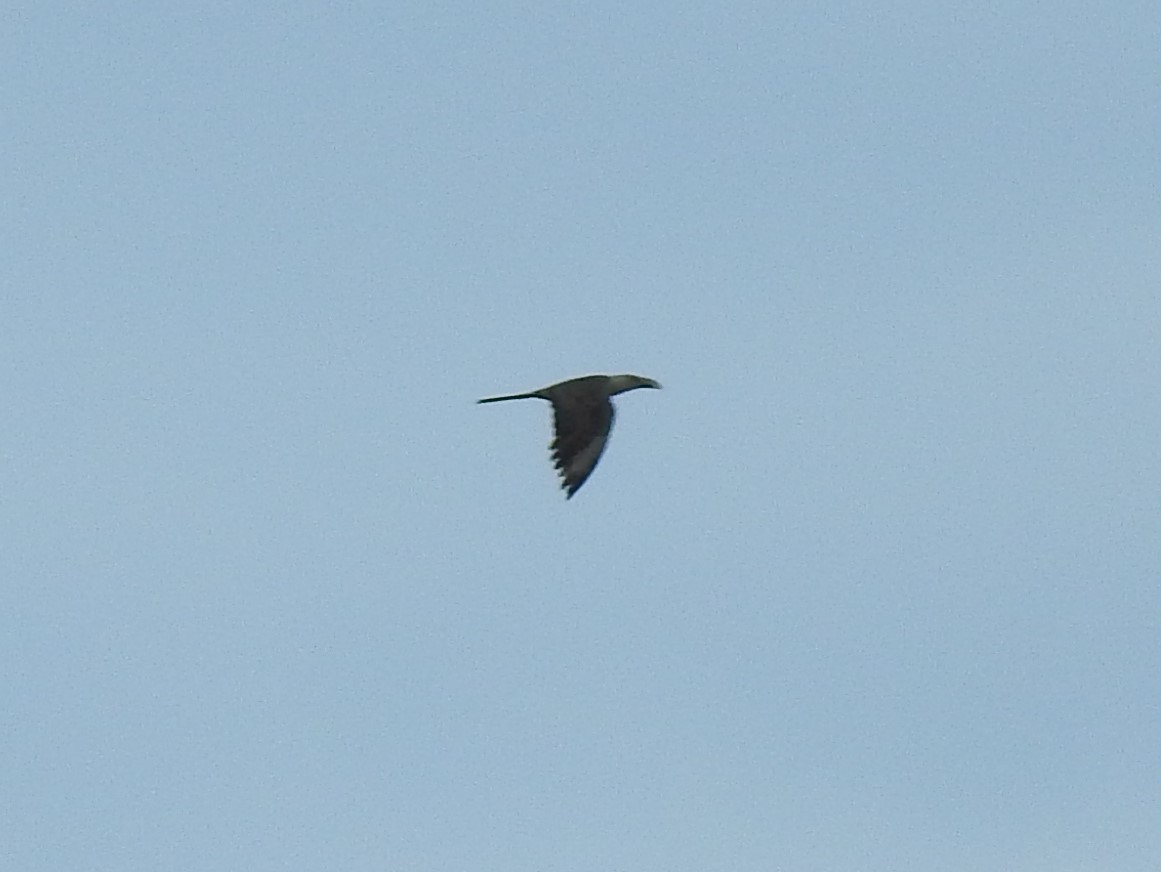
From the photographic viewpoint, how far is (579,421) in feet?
169

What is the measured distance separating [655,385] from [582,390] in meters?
0.97

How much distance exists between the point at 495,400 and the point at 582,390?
1.43 metres

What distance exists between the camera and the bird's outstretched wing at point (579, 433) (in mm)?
51188

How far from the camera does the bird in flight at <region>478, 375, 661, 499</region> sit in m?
51.2

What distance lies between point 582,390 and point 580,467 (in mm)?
1037

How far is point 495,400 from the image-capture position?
50656 mm

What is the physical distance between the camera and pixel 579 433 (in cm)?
5141

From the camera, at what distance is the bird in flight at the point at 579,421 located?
51.2 metres

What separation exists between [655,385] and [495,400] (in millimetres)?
2355

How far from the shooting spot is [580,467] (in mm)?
51188

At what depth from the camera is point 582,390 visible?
51625 millimetres

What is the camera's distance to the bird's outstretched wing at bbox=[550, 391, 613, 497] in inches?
2015

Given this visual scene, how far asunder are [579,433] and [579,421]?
6.9 inches
